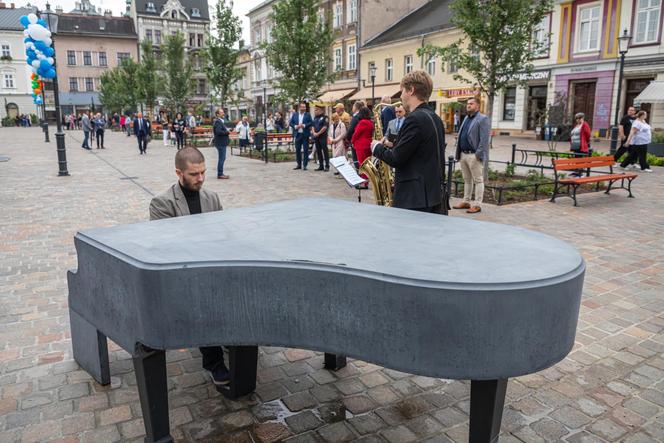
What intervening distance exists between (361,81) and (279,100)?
70.0ft

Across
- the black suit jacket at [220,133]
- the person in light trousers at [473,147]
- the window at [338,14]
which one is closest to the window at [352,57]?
the window at [338,14]

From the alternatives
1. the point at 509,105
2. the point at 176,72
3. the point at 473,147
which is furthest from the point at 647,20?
the point at 176,72

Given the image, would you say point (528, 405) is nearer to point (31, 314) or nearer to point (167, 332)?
point (167, 332)

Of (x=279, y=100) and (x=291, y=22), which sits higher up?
(x=291, y=22)

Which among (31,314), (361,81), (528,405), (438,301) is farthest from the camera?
(361,81)

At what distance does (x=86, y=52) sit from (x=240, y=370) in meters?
83.4

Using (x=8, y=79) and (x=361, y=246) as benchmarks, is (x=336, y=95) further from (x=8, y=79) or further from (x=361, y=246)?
(x=8, y=79)

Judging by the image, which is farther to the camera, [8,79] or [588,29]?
[8,79]

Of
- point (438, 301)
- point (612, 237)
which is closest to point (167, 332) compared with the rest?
point (438, 301)

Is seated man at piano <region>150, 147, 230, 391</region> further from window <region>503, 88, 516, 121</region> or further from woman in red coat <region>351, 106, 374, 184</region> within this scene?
window <region>503, 88, 516, 121</region>

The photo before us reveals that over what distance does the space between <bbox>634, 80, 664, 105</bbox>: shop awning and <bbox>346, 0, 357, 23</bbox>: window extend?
23854 mm

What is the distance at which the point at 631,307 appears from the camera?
15.6 feet

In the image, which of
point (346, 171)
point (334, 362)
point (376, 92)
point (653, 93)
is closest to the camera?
point (334, 362)

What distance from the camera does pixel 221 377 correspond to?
3369 mm
